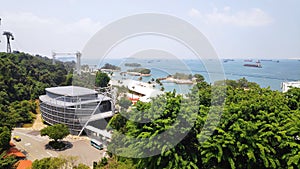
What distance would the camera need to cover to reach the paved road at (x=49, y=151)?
1166 cm

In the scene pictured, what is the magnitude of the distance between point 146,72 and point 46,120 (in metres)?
8.52

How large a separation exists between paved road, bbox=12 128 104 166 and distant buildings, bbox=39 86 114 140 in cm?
93

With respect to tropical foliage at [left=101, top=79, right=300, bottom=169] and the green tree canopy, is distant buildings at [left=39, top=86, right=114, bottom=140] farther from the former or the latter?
the green tree canopy

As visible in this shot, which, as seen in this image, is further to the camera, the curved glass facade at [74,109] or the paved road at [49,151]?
the curved glass facade at [74,109]

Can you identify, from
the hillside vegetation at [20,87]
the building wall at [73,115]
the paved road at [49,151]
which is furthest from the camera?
the hillside vegetation at [20,87]

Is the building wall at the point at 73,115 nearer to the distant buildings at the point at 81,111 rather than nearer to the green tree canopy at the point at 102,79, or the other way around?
the distant buildings at the point at 81,111

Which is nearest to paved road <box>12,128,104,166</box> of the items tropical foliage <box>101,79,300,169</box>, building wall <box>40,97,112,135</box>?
building wall <box>40,97,112,135</box>

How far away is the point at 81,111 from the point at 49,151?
120 inches

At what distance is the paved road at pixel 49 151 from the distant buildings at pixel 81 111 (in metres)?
0.93

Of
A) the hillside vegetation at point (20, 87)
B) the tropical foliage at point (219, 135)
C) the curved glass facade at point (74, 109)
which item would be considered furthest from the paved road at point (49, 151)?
the tropical foliage at point (219, 135)

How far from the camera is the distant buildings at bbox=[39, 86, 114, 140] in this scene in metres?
14.2

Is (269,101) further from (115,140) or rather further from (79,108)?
(79,108)

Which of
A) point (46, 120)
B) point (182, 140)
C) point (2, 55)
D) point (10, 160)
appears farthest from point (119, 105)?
point (2, 55)

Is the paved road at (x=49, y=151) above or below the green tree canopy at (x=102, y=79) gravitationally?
below
